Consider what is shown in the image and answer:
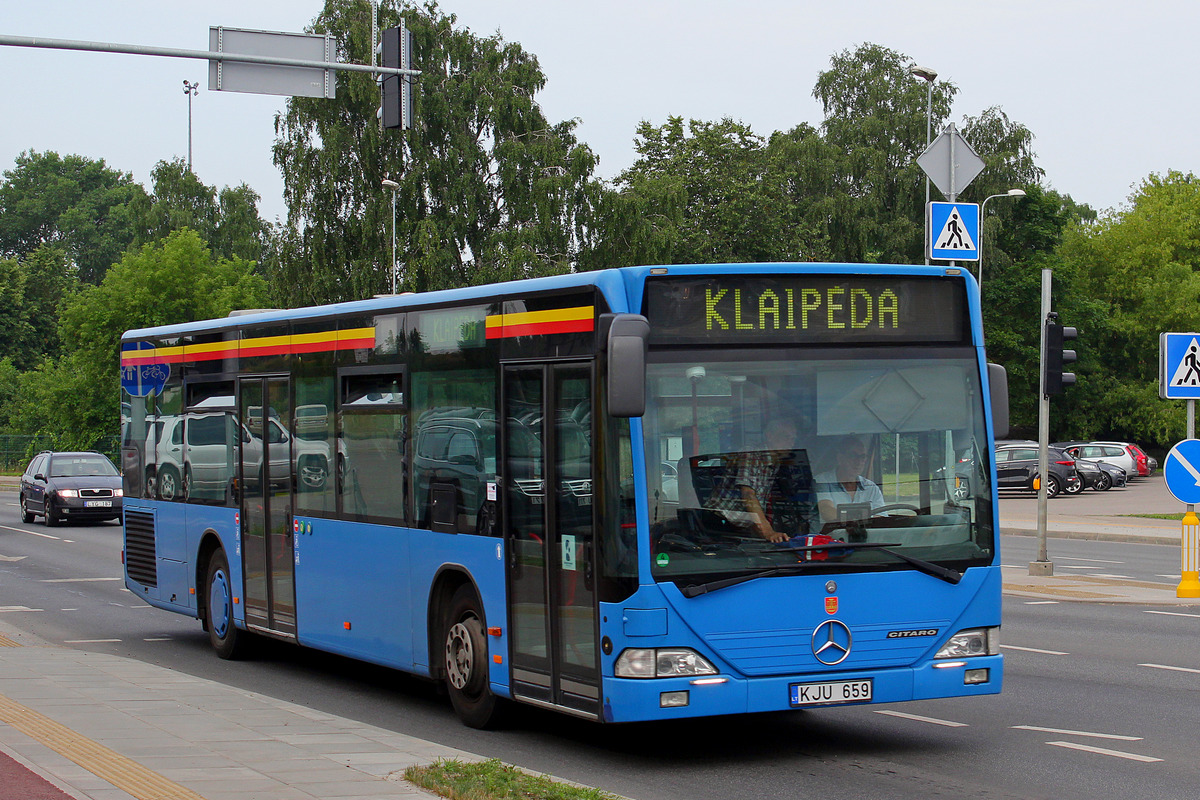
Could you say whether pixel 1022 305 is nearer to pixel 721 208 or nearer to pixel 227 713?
pixel 721 208

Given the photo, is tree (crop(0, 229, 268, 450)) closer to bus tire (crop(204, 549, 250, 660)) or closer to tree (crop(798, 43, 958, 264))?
tree (crop(798, 43, 958, 264))

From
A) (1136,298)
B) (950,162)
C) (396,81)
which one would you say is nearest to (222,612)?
(396,81)

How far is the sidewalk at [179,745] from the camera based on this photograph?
6.91m

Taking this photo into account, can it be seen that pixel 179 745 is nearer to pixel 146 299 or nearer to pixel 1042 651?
pixel 1042 651

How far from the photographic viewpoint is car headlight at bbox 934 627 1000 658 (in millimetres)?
8523

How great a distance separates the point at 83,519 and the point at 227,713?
27.2 metres

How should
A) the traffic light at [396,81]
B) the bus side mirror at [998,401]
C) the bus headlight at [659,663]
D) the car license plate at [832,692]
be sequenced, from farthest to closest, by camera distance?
the traffic light at [396,81] < the bus side mirror at [998,401] < the car license plate at [832,692] < the bus headlight at [659,663]

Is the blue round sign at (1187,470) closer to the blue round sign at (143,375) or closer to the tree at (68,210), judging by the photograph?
the blue round sign at (143,375)

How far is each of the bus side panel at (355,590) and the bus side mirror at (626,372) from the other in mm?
3227

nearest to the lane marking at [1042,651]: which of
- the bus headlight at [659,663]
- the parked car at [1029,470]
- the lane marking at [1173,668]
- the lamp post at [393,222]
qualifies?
the lane marking at [1173,668]

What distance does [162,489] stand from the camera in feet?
49.1

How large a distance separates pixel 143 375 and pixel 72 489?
2021 centimetres

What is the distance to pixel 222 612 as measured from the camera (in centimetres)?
1375

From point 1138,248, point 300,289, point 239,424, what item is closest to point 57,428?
point 300,289
